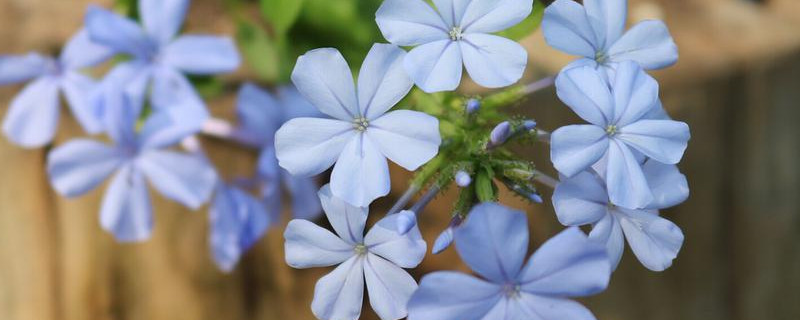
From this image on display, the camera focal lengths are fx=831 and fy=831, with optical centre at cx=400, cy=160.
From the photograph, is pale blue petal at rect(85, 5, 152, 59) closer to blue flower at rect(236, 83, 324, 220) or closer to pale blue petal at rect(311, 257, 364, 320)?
blue flower at rect(236, 83, 324, 220)

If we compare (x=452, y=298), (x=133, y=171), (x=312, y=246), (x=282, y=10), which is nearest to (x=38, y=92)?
(x=133, y=171)

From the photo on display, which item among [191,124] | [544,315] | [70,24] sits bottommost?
[544,315]

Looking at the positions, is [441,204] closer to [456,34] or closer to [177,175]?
[177,175]

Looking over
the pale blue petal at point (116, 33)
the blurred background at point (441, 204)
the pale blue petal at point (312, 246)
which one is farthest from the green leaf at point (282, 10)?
the pale blue petal at point (312, 246)

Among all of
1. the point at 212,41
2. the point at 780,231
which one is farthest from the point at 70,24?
the point at 780,231

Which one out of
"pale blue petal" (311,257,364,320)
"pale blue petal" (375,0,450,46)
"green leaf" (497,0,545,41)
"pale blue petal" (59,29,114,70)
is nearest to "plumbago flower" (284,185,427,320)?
"pale blue petal" (311,257,364,320)

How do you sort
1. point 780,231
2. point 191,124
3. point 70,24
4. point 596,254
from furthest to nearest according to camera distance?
point 780,231
point 70,24
point 191,124
point 596,254

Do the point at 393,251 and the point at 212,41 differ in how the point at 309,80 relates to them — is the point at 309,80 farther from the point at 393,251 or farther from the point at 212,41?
the point at 212,41

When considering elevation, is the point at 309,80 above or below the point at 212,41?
below
